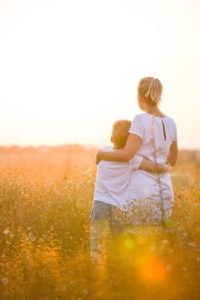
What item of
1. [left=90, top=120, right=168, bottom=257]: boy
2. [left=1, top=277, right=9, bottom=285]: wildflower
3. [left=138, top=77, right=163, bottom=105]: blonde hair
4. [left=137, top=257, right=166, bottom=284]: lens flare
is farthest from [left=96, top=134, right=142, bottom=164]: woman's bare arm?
[left=1, top=277, right=9, bottom=285]: wildflower

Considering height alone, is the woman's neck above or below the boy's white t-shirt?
A: above

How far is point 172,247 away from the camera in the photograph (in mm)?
6234

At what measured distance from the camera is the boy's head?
7064 mm

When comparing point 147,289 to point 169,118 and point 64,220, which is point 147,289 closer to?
point 169,118

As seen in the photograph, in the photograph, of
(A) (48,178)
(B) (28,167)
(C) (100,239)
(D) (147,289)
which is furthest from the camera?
(B) (28,167)

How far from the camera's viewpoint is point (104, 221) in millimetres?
7035

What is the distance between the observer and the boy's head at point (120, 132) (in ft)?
23.2

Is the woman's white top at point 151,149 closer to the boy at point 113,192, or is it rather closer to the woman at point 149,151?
the woman at point 149,151

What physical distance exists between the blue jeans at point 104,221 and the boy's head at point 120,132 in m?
0.65

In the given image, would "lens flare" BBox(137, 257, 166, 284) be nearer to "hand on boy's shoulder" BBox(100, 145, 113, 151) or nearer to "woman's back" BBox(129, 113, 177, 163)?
"woman's back" BBox(129, 113, 177, 163)

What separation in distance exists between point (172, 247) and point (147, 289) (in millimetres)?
534

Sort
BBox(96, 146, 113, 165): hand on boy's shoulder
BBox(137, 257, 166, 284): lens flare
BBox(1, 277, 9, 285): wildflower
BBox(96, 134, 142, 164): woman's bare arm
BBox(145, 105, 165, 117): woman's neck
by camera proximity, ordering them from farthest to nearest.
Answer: BBox(96, 146, 113, 165): hand on boy's shoulder < BBox(145, 105, 165, 117): woman's neck < BBox(96, 134, 142, 164): woman's bare arm < BBox(1, 277, 9, 285): wildflower < BBox(137, 257, 166, 284): lens flare

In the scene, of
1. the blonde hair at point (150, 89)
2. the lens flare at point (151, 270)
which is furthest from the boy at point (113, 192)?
the lens flare at point (151, 270)

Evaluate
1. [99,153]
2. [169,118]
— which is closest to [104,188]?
[99,153]
